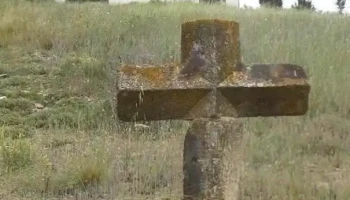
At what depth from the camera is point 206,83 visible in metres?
2.65

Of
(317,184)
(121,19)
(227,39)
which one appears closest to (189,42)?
(227,39)

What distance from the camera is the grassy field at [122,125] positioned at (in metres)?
4.36

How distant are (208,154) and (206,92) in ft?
0.84

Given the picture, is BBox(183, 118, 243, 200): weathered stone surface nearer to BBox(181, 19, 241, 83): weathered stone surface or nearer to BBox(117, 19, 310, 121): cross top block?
BBox(117, 19, 310, 121): cross top block

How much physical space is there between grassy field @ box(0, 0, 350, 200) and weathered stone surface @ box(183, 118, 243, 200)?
1412 millimetres

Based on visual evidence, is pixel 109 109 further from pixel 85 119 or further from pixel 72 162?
pixel 72 162

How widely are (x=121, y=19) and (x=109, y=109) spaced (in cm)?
336

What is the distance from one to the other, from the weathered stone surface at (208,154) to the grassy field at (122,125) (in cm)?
141

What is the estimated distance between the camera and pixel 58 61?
7.58m

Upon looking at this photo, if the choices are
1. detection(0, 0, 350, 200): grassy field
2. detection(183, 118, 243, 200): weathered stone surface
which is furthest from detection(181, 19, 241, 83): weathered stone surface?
detection(0, 0, 350, 200): grassy field

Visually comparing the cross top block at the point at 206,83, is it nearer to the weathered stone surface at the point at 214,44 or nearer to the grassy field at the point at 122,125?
the weathered stone surface at the point at 214,44

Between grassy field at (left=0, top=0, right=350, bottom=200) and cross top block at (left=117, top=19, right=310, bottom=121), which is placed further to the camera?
grassy field at (left=0, top=0, right=350, bottom=200)

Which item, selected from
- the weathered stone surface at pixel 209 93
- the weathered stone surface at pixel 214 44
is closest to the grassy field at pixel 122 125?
the weathered stone surface at pixel 209 93

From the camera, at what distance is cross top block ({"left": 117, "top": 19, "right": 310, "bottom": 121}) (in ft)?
8.62
